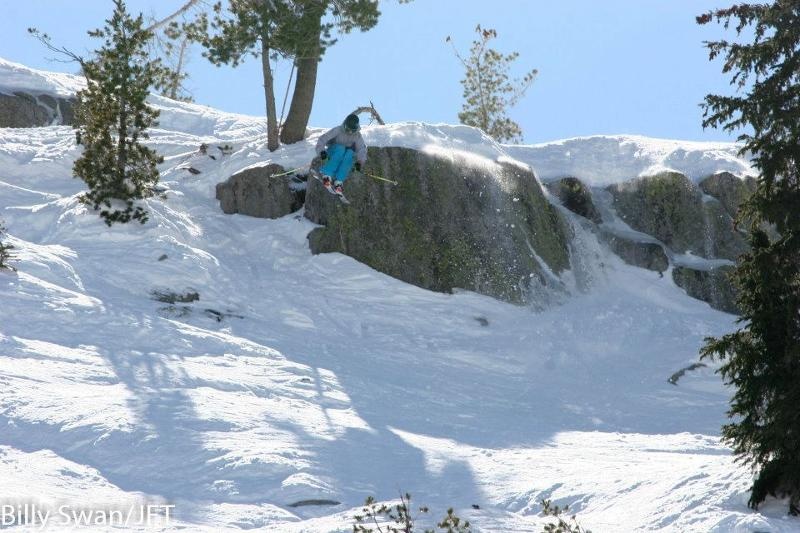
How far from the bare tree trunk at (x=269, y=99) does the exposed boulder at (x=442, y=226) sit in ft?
11.0

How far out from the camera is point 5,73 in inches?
1092

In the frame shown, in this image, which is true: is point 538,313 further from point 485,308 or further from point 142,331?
point 142,331

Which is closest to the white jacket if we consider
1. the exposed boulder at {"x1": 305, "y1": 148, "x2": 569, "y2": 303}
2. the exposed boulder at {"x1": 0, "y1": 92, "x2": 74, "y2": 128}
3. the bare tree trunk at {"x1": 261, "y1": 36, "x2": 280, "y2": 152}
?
the exposed boulder at {"x1": 305, "y1": 148, "x2": 569, "y2": 303}

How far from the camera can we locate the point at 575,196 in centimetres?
2161

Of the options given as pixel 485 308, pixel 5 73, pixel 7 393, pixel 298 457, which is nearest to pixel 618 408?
pixel 485 308

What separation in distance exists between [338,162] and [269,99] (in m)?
5.97

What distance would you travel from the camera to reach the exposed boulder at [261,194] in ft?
64.7

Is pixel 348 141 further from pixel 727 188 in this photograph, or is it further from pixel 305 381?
pixel 727 188

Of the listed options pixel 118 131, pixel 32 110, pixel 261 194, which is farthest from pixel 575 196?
pixel 32 110

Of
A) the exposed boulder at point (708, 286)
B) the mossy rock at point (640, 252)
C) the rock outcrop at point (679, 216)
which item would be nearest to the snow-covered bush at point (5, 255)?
the mossy rock at point (640, 252)

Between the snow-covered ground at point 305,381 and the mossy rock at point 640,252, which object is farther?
the mossy rock at point 640,252

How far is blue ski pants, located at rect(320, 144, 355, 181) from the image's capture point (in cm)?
1711

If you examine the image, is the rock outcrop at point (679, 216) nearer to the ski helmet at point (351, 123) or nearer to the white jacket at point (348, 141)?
the white jacket at point (348, 141)

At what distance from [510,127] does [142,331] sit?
2586 cm
